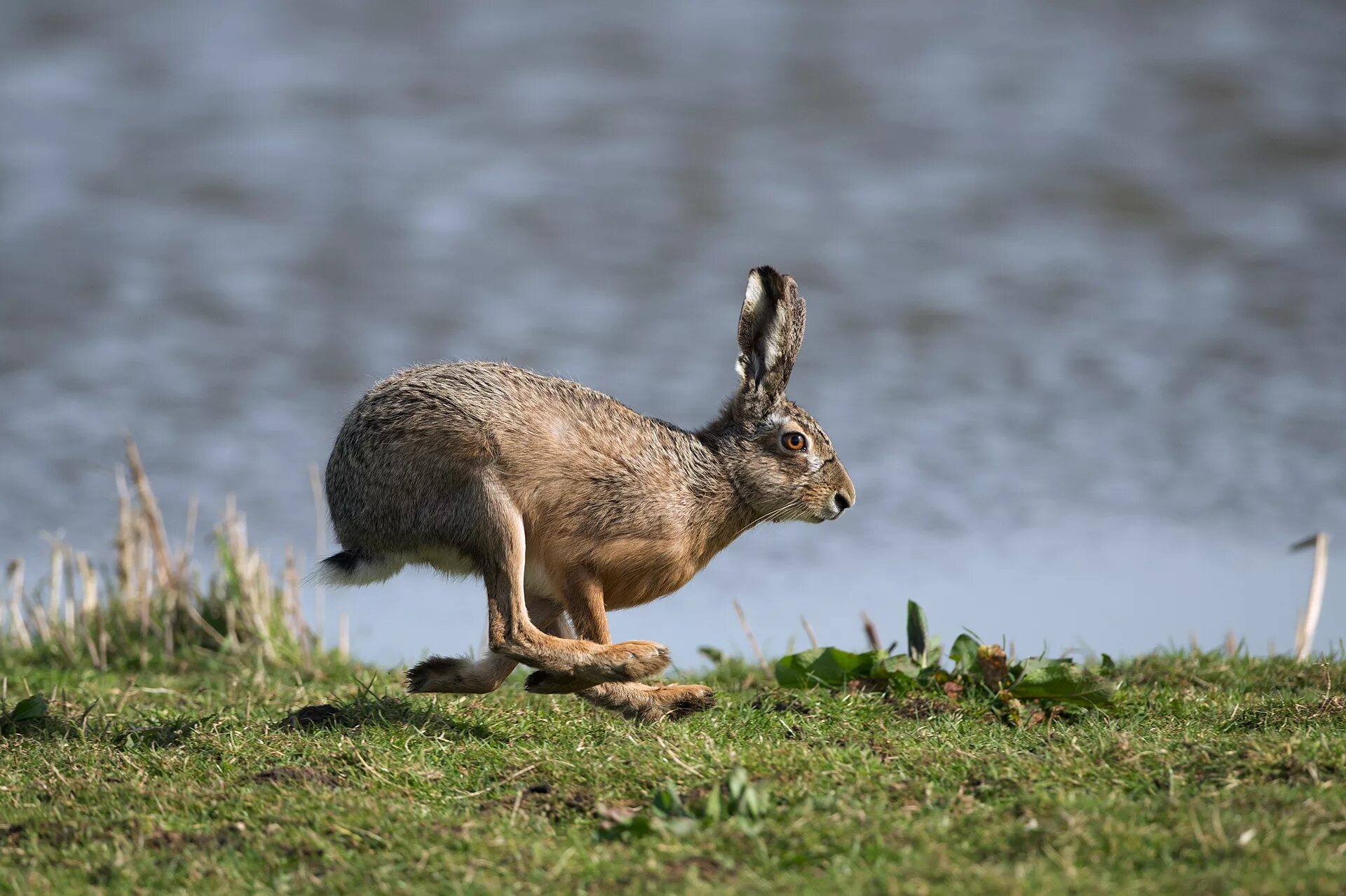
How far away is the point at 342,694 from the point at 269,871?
3.18 meters

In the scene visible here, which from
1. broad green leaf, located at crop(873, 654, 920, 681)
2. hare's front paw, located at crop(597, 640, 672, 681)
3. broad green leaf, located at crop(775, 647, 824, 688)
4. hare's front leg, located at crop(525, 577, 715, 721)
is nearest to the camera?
hare's front paw, located at crop(597, 640, 672, 681)

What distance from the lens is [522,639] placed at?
5.65 metres

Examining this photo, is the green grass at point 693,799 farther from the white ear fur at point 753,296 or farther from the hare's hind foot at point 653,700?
the white ear fur at point 753,296

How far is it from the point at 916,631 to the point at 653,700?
1620 millimetres

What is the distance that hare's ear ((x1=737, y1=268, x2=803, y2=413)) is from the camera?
6.61 metres

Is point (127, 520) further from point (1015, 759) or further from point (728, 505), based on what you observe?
point (1015, 759)

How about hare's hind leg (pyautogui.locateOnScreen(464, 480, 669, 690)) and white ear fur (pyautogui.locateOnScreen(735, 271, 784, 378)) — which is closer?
hare's hind leg (pyautogui.locateOnScreen(464, 480, 669, 690))

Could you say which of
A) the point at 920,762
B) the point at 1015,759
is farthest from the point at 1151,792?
the point at 920,762

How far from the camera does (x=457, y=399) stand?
5.83 meters

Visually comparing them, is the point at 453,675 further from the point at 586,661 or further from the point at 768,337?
the point at 768,337

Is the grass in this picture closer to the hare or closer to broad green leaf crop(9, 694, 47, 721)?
broad green leaf crop(9, 694, 47, 721)

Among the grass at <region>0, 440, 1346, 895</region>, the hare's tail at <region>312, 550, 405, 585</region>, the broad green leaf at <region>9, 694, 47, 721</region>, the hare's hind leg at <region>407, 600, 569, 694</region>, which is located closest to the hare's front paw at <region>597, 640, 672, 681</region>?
the grass at <region>0, 440, 1346, 895</region>

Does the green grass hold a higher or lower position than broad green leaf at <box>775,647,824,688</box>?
higher

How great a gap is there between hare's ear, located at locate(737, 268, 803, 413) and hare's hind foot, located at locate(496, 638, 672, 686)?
64.9 inches
